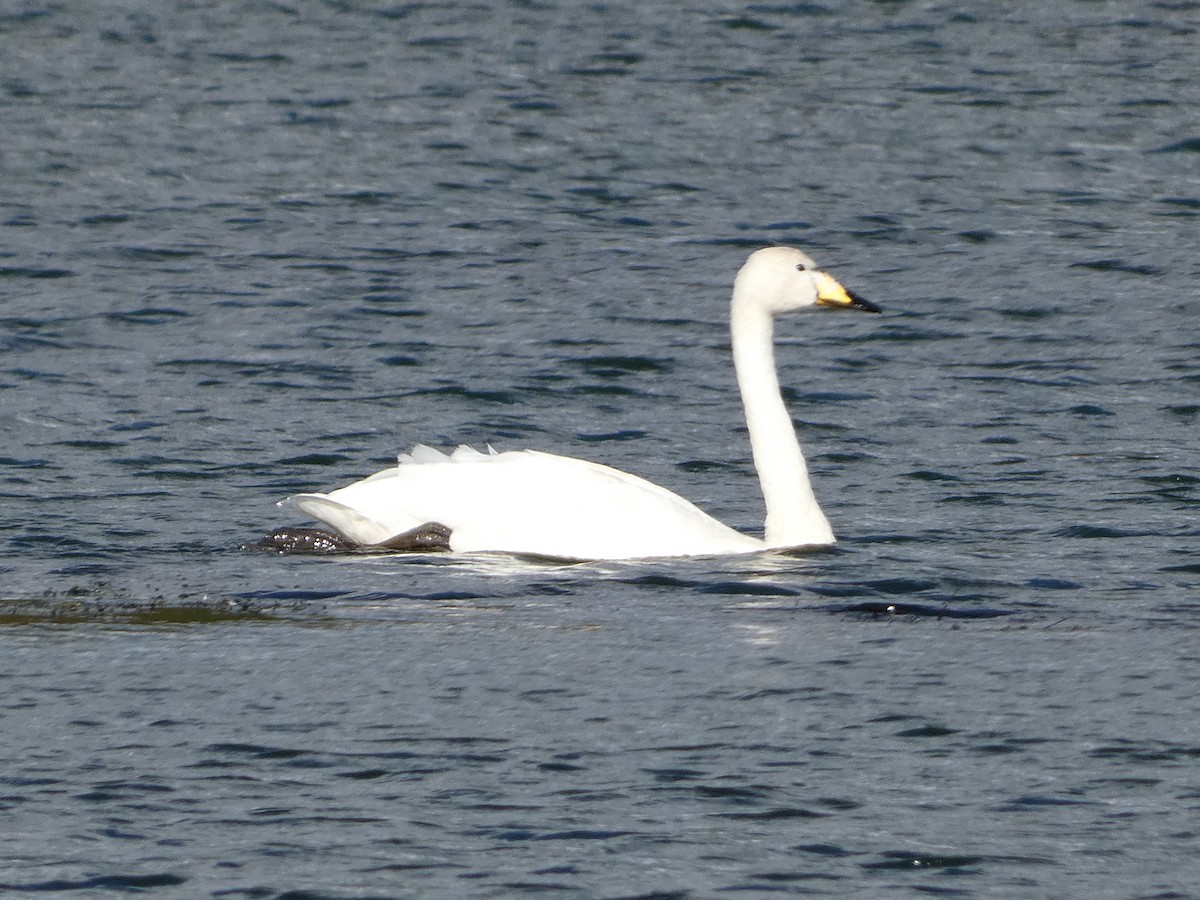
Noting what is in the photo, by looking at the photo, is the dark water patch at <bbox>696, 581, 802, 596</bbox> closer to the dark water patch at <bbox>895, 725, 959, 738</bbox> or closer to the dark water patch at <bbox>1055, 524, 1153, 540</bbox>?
the dark water patch at <bbox>1055, 524, 1153, 540</bbox>

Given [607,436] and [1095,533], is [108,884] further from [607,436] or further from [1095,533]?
[607,436]

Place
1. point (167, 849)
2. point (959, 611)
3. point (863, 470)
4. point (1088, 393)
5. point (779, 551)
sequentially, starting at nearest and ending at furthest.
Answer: point (167, 849), point (959, 611), point (779, 551), point (863, 470), point (1088, 393)

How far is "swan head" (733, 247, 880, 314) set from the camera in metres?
10.1

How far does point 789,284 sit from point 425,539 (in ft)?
6.39

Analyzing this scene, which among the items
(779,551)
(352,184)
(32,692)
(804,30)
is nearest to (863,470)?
(779,551)

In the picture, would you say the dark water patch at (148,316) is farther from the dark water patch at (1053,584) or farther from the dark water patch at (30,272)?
the dark water patch at (1053,584)

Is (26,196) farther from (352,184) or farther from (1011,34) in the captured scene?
(1011,34)

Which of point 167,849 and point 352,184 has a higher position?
point 352,184

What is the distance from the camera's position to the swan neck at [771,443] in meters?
9.52

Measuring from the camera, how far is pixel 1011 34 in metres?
21.1

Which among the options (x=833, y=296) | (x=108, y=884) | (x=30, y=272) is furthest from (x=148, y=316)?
(x=108, y=884)

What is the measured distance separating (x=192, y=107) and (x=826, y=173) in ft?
17.1

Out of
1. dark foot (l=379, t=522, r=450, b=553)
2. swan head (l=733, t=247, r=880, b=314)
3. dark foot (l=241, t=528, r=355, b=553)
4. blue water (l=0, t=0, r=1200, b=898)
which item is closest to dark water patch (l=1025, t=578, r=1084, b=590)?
blue water (l=0, t=0, r=1200, b=898)

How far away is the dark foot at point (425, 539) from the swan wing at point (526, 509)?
0.10 feet
